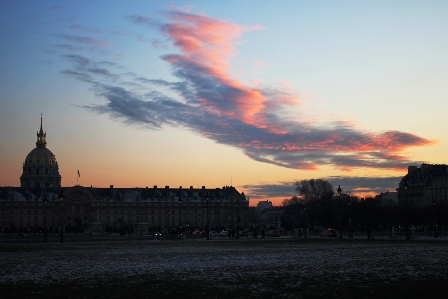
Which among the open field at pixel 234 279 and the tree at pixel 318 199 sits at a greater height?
the tree at pixel 318 199

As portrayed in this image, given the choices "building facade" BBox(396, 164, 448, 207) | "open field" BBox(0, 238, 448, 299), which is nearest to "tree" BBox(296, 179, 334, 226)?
"building facade" BBox(396, 164, 448, 207)

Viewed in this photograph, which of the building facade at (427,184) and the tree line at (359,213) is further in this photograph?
the building facade at (427,184)

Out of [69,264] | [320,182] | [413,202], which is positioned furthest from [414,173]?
[69,264]

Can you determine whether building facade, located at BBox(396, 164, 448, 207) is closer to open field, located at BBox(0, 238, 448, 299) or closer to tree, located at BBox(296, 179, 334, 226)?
tree, located at BBox(296, 179, 334, 226)

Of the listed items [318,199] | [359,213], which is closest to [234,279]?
[359,213]

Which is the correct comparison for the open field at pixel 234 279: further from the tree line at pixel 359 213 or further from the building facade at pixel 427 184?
the building facade at pixel 427 184

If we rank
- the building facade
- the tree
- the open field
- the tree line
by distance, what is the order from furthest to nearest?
the building facade < the tree < the tree line < the open field

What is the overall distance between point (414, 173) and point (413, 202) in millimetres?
10564

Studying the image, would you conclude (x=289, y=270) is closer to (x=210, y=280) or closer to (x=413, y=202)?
(x=210, y=280)

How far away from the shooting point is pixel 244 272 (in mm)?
24047

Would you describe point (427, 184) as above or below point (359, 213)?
above

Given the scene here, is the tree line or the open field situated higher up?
the tree line

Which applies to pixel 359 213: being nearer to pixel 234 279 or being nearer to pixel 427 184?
pixel 427 184

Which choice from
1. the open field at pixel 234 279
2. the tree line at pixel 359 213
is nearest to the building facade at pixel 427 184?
the tree line at pixel 359 213
